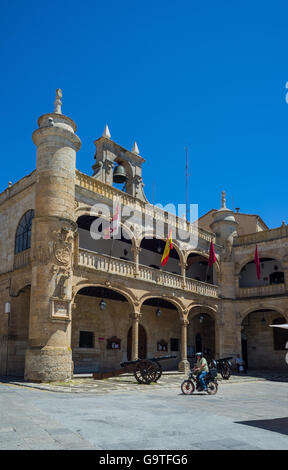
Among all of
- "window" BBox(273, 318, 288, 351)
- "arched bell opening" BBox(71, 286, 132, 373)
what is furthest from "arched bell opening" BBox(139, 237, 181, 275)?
"window" BBox(273, 318, 288, 351)

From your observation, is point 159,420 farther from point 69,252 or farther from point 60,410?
point 69,252

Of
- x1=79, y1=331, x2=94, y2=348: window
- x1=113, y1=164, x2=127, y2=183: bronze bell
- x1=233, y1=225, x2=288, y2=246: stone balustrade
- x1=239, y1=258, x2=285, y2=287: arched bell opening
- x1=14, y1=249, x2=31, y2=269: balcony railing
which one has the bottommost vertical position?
x1=79, y1=331, x2=94, y2=348: window

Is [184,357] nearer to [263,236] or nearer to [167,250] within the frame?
[167,250]

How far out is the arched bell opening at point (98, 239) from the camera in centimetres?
2027

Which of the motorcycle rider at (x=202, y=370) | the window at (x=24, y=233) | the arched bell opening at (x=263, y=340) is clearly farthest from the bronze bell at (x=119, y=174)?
the arched bell opening at (x=263, y=340)

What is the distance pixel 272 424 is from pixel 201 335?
22184 millimetres

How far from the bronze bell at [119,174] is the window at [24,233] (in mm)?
5102

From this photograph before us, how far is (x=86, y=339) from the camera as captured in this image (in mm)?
20672

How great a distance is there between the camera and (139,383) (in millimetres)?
15445

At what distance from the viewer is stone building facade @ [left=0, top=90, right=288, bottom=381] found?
15922mm

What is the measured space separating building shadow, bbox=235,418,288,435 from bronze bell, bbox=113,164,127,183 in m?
15.3

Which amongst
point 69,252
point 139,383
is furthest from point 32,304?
point 139,383

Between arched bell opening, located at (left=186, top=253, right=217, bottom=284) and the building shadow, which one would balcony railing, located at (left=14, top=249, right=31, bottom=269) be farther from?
arched bell opening, located at (left=186, top=253, right=217, bottom=284)
